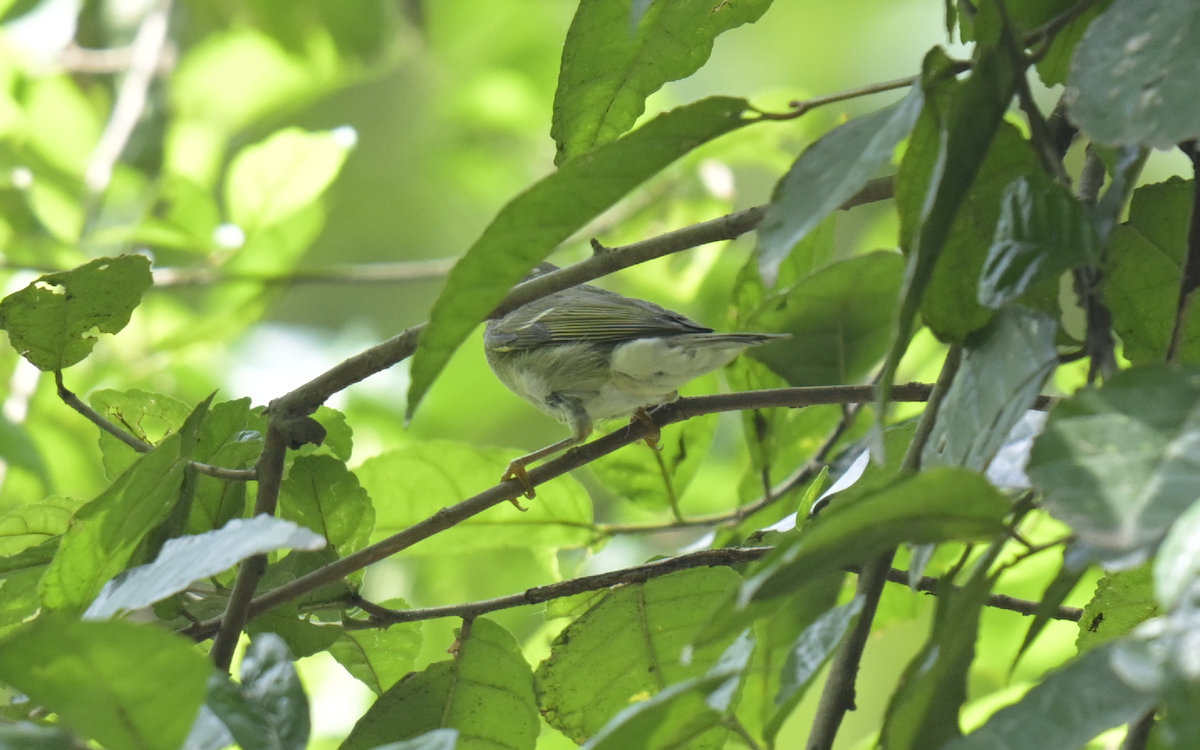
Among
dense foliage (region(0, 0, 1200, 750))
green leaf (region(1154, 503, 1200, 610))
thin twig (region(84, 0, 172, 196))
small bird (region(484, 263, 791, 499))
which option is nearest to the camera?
green leaf (region(1154, 503, 1200, 610))

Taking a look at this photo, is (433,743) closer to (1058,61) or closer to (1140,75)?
(1140,75)

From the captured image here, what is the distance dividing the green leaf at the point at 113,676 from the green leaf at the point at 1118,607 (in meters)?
0.74

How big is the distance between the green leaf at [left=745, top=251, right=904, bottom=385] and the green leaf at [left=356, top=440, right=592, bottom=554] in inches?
12.0

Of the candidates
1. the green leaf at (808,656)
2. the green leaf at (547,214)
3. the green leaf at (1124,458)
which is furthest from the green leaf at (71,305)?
the green leaf at (1124,458)

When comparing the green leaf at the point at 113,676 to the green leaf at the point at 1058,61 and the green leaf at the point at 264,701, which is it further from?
the green leaf at the point at 1058,61

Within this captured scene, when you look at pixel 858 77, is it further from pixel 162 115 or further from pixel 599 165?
pixel 599 165

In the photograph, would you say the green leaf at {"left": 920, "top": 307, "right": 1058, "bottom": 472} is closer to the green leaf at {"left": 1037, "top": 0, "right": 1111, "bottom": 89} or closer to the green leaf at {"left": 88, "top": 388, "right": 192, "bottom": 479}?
the green leaf at {"left": 1037, "top": 0, "right": 1111, "bottom": 89}

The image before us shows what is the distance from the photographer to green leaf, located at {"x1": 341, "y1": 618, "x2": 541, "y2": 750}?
37.9 inches

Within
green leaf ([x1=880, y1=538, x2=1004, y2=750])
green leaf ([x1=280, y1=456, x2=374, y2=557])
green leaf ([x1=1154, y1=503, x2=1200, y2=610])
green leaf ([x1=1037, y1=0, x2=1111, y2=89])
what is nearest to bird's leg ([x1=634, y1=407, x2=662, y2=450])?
green leaf ([x1=280, y1=456, x2=374, y2=557])

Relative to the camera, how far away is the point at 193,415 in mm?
908

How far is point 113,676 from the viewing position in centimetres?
56

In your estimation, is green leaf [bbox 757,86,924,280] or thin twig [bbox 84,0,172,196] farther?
thin twig [bbox 84,0,172,196]

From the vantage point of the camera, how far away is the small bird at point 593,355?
1740mm

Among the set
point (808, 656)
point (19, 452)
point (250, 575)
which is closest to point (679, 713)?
point (808, 656)
